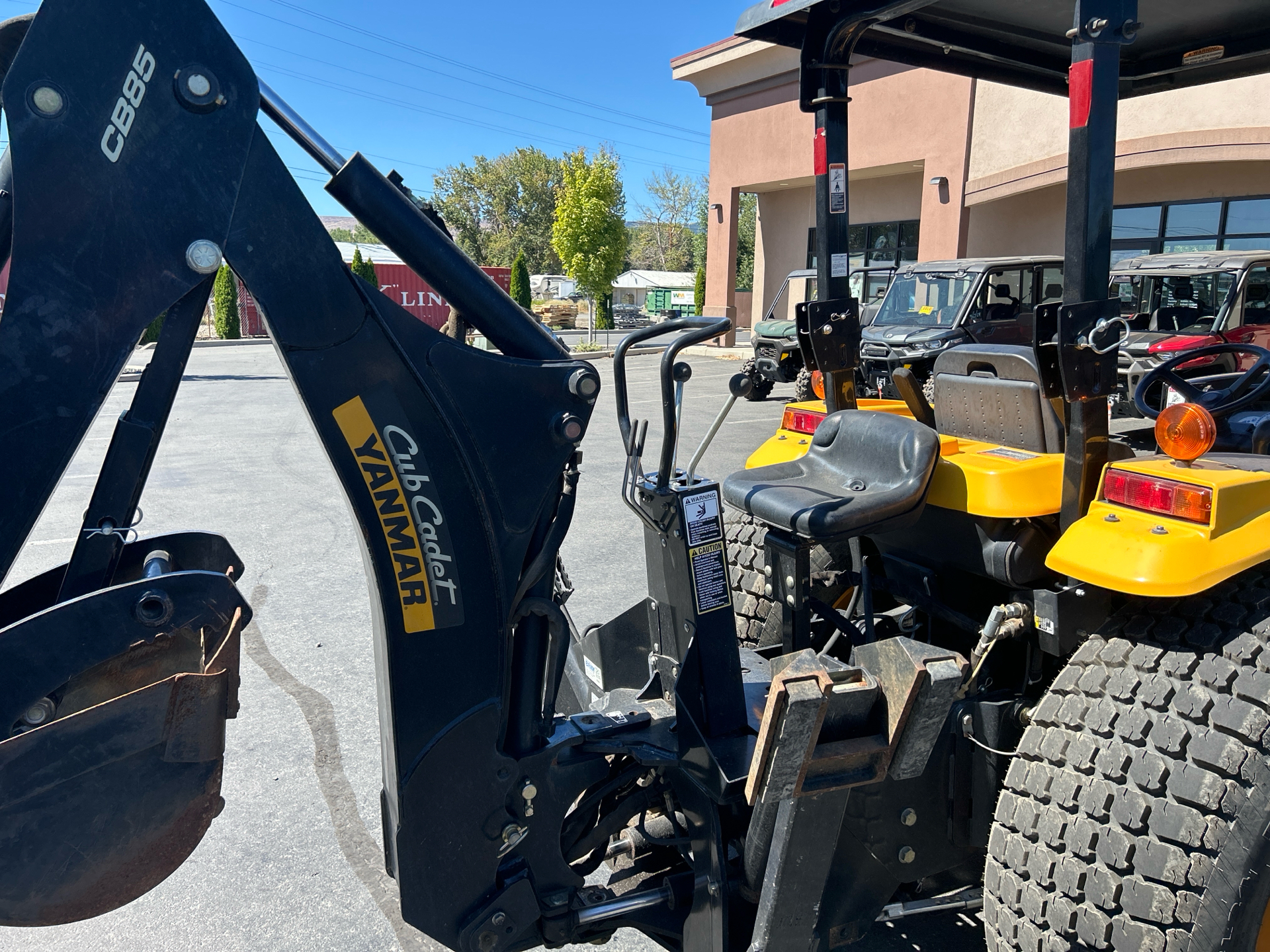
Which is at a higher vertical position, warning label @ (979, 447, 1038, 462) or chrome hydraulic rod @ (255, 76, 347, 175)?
chrome hydraulic rod @ (255, 76, 347, 175)

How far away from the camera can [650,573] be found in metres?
2.30

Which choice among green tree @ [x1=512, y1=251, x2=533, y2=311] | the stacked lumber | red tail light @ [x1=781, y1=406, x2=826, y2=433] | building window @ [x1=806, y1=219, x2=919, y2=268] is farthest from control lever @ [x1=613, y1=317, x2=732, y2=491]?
the stacked lumber

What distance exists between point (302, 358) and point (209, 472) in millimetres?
7955

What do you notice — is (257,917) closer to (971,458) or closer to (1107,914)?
(1107,914)

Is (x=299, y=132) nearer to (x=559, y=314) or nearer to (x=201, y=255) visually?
(x=201, y=255)

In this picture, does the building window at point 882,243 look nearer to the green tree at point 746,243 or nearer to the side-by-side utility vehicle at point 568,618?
the side-by-side utility vehicle at point 568,618

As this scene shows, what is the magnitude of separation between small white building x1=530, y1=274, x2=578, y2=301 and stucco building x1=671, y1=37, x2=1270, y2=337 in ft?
115

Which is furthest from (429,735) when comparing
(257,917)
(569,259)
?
(569,259)

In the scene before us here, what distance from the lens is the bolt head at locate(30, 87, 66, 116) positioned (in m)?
1.45

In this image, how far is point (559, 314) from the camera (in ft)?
141

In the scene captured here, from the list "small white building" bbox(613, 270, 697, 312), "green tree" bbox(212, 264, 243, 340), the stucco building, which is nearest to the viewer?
the stucco building

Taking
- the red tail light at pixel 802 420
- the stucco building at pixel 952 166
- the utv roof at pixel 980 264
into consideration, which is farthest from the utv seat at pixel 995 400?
the utv roof at pixel 980 264

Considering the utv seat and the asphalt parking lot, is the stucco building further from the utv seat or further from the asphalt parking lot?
the utv seat

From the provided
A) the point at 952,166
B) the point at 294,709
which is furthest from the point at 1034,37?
the point at 952,166
